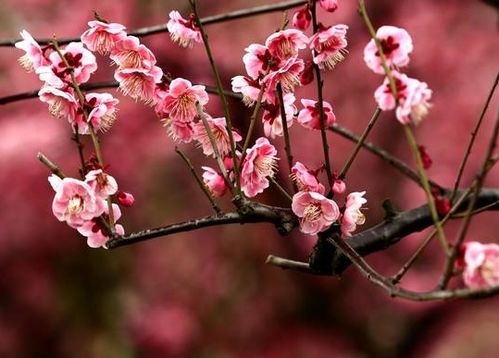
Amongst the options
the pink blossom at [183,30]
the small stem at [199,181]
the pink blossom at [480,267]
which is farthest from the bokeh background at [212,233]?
the pink blossom at [480,267]

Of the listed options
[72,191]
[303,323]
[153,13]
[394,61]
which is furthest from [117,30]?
[303,323]

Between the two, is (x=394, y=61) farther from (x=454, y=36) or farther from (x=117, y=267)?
(x=117, y=267)

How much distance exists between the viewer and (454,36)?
4656 millimetres

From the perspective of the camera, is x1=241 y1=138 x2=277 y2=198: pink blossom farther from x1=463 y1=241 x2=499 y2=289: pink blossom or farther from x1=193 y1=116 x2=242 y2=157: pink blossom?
x1=463 y1=241 x2=499 y2=289: pink blossom

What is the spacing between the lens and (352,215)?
1358mm

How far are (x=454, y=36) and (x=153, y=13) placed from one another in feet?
5.81

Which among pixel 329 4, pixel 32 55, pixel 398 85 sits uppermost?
pixel 329 4

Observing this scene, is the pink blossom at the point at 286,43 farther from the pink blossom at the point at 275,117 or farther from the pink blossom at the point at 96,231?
the pink blossom at the point at 96,231

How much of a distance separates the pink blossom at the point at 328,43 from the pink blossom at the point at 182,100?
22 cm

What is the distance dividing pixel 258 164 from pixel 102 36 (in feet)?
1.21

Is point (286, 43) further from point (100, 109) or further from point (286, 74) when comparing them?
point (100, 109)

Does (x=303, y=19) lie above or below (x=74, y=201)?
above

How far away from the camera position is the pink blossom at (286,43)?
1350 mm

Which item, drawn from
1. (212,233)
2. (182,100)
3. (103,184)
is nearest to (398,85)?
(182,100)
